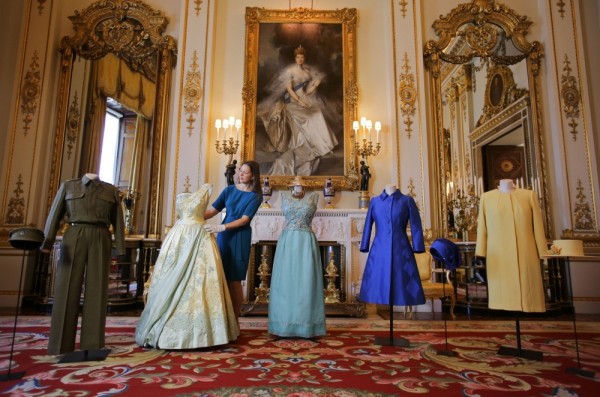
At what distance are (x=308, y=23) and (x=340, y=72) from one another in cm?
101

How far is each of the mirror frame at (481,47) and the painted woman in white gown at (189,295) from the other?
401 cm

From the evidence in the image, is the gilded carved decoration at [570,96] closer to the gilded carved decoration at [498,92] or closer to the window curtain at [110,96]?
the gilded carved decoration at [498,92]

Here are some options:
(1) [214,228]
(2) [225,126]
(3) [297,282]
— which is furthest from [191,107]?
(3) [297,282]

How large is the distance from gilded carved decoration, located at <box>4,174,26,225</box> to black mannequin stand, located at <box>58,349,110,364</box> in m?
3.90

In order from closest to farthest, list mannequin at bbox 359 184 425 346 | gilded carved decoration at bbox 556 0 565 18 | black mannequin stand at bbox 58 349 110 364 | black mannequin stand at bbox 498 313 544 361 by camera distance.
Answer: black mannequin stand at bbox 58 349 110 364 → black mannequin stand at bbox 498 313 544 361 → mannequin at bbox 359 184 425 346 → gilded carved decoration at bbox 556 0 565 18

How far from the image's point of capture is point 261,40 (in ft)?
21.1

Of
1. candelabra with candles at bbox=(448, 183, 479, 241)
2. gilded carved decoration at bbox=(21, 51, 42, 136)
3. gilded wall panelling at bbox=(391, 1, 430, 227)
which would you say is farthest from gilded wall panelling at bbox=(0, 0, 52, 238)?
candelabra with candles at bbox=(448, 183, 479, 241)

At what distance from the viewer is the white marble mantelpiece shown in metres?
5.50

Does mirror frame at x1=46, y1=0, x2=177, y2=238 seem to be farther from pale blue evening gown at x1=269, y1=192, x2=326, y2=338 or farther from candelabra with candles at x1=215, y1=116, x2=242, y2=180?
pale blue evening gown at x1=269, y1=192, x2=326, y2=338

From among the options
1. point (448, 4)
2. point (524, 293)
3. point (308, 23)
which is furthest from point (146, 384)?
point (448, 4)

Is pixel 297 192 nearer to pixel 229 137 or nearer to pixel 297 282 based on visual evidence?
pixel 297 282

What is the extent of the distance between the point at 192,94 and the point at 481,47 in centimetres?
471

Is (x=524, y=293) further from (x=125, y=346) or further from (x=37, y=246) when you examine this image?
(x=37, y=246)

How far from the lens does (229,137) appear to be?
20.0 ft
